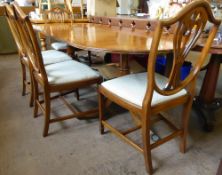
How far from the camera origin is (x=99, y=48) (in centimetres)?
116

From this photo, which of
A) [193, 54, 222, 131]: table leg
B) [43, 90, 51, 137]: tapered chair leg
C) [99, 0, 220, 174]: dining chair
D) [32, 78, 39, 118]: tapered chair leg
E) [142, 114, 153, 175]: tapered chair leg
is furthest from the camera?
[32, 78, 39, 118]: tapered chair leg

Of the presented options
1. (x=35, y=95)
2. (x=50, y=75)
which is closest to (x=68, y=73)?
(x=50, y=75)

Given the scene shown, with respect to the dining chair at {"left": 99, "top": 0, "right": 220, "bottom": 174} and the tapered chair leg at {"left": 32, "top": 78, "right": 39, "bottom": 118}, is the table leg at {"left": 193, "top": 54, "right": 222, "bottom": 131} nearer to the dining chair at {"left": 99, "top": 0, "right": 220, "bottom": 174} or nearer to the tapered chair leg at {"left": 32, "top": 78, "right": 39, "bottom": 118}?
the dining chair at {"left": 99, "top": 0, "right": 220, "bottom": 174}

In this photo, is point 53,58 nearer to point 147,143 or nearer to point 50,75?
point 50,75

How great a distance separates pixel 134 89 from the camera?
4.16 ft

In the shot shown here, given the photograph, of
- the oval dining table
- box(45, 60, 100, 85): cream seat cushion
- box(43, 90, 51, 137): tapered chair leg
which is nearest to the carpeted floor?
box(43, 90, 51, 137): tapered chair leg

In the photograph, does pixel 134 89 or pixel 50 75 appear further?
pixel 50 75

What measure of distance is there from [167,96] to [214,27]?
448mm

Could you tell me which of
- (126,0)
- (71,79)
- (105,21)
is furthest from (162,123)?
(126,0)

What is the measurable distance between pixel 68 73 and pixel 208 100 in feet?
3.89

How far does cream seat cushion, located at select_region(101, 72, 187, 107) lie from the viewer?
1.19 m

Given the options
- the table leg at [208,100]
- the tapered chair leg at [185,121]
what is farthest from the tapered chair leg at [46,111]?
the table leg at [208,100]

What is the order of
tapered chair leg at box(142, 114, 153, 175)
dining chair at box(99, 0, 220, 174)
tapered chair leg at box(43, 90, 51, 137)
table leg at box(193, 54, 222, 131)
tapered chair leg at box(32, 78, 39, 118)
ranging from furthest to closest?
tapered chair leg at box(32, 78, 39, 118) → table leg at box(193, 54, 222, 131) → tapered chair leg at box(43, 90, 51, 137) → tapered chair leg at box(142, 114, 153, 175) → dining chair at box(99, 0, 220, 174)

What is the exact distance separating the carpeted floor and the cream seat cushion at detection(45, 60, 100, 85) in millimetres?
459
